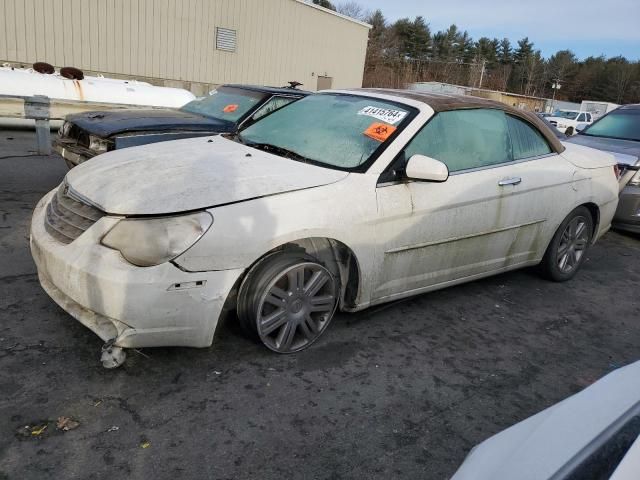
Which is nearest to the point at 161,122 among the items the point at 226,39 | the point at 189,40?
the point at 189,40

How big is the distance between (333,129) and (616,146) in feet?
18.1

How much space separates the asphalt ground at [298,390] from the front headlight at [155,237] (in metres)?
0.68

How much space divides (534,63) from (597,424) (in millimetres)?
92018

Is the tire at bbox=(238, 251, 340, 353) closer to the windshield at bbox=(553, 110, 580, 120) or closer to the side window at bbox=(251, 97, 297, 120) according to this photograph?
the side window at bbox=(251, 97, 297, 120)

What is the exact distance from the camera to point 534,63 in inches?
3238

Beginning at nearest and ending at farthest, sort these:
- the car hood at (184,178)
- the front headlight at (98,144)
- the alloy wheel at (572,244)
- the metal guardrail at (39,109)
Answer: the car hood at (184,178), the alloy wheel at (572,244), the front headlight at (98,144), the metal guardrail at (39,109)

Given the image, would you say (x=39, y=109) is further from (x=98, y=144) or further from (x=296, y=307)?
(x=296, y=307)

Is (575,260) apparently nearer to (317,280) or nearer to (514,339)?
(514,339)

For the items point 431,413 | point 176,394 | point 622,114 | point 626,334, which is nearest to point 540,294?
point 626,334

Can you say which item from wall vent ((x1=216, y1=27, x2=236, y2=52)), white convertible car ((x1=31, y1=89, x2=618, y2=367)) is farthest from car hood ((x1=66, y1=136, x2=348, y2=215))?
wall vent ((x1=216, y1=27, x2=236, y2=52))

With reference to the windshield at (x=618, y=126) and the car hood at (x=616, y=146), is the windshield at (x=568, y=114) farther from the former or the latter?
the car hood at (x=616, y=146)

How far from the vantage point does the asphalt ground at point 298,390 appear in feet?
7.30

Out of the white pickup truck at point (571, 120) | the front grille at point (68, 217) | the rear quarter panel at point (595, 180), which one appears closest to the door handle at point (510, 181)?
the rear quarter panel at point (595, 180)

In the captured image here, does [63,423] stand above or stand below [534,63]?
below
